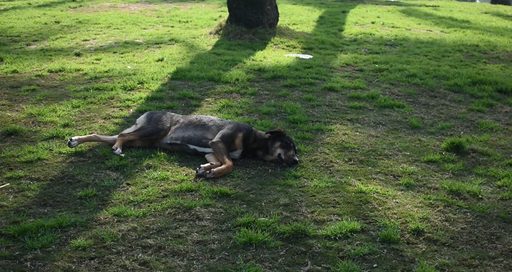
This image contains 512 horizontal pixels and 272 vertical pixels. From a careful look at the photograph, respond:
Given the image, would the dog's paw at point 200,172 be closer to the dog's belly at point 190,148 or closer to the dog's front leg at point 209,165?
the dog's front leg at point 209,165

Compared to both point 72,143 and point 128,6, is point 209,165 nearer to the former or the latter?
point 72,143

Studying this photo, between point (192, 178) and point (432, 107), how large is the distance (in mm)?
5576

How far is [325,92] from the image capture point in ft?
32.9

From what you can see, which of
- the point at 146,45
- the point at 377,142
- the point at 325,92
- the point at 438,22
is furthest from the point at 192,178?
the point at 438,22

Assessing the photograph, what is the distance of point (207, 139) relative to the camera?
670 centimetres

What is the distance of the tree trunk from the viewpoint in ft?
44.8

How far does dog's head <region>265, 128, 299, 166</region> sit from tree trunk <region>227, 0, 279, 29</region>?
7806 millimetres

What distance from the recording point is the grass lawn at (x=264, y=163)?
4688 millimetres

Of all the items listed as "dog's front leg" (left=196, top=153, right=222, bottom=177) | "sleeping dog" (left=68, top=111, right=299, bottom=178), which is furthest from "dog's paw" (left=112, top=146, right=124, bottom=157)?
"dog's front leg" (left=196, top=153, right=222, bottom=177)

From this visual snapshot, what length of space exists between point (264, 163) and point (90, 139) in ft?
8.64

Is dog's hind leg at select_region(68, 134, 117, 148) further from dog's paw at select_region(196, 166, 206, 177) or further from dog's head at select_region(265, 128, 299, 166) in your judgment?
dog's head at select_region(265, 128, 299, 166)

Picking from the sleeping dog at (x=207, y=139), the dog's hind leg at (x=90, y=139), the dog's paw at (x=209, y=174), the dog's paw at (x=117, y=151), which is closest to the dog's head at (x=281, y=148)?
the sleeping dog at (x=207, y=139)

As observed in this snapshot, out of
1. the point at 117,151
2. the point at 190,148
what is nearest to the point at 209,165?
the point at 190,148

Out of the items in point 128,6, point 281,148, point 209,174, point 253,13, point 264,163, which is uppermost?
point 253,13
